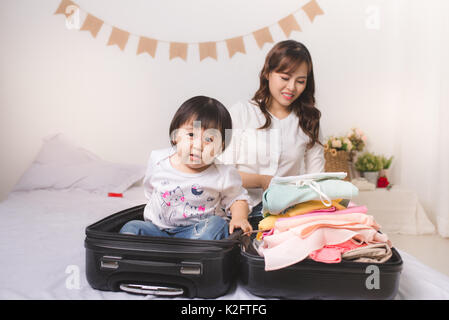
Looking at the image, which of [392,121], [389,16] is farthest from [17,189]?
[389,16]

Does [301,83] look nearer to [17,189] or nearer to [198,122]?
[198,122]

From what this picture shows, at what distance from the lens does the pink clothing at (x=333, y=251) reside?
A: 714 millimetres

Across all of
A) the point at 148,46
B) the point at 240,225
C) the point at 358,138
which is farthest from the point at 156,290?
the point at 358,138

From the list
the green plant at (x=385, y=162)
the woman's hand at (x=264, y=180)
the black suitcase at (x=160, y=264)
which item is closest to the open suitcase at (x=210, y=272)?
the black suitcase at (x=160, y=264)

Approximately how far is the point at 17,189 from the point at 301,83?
5.65ft

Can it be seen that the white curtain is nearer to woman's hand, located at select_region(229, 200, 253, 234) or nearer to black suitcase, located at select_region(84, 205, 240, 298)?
woman's hand, located at select_region(229, 200, 253, 234)

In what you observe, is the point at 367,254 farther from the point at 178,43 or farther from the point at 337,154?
the point at 178,43

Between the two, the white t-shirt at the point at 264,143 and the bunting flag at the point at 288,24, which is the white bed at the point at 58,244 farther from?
the bunting flag at the point at 288,24

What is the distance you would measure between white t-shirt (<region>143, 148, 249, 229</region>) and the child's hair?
0.13m

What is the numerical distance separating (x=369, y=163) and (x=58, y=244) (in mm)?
2080

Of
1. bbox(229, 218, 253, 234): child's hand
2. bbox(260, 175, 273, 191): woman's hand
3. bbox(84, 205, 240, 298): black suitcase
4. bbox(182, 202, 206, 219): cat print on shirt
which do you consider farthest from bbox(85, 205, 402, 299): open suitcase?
bbox(260, 175, 273, 191): woman's hand

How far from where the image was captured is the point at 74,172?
7.22 feet

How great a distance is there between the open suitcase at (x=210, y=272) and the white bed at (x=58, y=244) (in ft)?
0.13

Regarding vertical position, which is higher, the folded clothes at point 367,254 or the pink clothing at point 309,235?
the pink clothing at point 309,235
